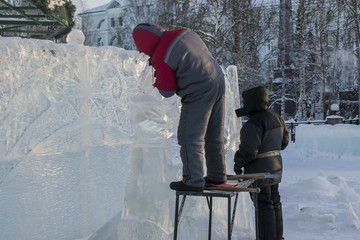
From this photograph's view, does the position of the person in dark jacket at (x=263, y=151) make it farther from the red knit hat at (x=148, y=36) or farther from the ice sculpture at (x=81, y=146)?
the red knit hat at (x=148, y=36)

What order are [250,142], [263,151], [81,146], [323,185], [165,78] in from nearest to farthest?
[165,78] → [81,146] → [250,142] → [263,151] → [323,185]

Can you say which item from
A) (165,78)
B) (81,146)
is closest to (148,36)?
(165,78)

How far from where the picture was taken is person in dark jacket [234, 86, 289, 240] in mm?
3225

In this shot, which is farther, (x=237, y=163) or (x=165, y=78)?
(x=237, y=163)

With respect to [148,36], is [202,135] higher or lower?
lower

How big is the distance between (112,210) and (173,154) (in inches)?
37.4

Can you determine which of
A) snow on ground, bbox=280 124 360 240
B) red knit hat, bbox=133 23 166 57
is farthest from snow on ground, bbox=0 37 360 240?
red knit hat, bbox=133 23 166 57

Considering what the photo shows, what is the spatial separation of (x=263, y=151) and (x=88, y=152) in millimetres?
1393

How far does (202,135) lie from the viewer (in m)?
2.30

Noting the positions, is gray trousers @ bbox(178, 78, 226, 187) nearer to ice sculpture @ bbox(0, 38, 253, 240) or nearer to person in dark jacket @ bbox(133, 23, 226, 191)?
person in dark jacket @ bbox(133, 23, 226, 191)

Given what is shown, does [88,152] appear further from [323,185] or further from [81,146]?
[323,185]

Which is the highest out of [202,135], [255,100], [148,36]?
[148,36]

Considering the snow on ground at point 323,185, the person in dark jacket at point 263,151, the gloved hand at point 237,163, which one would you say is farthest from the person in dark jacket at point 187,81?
the snow on ground at point 323,185

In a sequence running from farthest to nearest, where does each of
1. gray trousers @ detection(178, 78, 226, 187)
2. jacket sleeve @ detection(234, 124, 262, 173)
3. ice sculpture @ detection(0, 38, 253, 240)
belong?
1. jacket sleeve @ detection(234, 124, 262, 173)
2. ice sculpture @ detection(0, 38, 253, 240)
3. gray trousers @ detection(178, 78, 226, 187)
